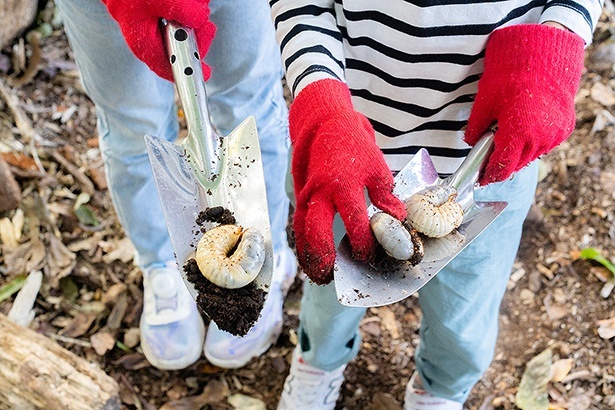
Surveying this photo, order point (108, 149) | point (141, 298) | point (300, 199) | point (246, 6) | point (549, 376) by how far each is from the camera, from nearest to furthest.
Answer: point (300, 199) < point (246, 6) < point (108, 149) < point (549, 376) < point (141, 298)

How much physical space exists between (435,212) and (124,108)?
2.43 feet

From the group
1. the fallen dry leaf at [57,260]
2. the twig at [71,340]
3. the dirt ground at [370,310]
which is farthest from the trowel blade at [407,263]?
the fallen dry leaf at [57,260]

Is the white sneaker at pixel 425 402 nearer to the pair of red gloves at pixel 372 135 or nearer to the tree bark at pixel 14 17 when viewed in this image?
the pair of red gloves at pixel 372 135

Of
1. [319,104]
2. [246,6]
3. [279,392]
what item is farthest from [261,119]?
[279,392]

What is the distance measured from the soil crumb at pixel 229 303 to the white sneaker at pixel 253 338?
685 millimetres

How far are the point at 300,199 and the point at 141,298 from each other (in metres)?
1.12

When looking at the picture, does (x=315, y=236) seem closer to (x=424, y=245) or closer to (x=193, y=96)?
(x=424, y=245)

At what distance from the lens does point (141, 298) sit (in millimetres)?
1904

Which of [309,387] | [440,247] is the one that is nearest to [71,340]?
[309,387]

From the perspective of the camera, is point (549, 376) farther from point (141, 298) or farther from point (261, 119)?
point (141, 298)

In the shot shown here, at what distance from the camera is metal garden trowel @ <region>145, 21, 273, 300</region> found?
1.04 metres

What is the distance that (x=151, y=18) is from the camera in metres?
1.04

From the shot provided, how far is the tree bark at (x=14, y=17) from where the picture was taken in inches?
94.0

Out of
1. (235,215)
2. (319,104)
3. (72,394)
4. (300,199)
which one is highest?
(319,104)
